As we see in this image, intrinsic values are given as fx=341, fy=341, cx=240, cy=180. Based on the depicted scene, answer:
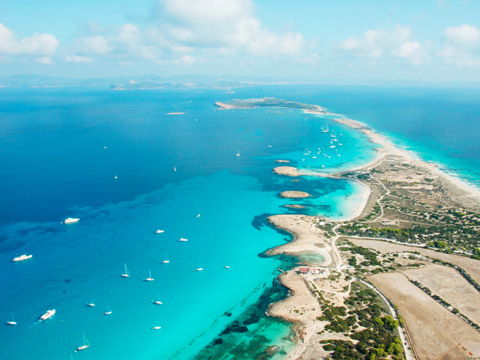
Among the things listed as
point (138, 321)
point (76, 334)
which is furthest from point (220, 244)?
point (76, 334)

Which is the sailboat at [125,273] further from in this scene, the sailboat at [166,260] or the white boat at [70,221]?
the white boat at [70,221]

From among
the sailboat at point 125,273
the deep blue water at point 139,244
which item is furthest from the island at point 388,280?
the sailboat at point 125,273

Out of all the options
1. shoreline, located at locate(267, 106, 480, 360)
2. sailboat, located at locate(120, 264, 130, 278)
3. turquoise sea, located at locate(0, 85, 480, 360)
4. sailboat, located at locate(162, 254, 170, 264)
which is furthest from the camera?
sailboat, located at locate(162, 254, 170, 264)

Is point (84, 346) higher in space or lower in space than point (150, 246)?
lower

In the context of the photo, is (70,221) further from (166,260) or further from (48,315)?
(48,315)

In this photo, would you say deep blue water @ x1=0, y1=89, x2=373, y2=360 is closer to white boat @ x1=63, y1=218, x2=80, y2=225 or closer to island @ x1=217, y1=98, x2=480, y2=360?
white boat @ x1=63, y1=218, x2=80, y2=225

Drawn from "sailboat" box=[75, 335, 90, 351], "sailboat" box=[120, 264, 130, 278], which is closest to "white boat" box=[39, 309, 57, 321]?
"sailboat" box=[75, 335, 90, 351]

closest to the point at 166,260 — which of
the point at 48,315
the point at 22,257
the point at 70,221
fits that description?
the point at 48,315

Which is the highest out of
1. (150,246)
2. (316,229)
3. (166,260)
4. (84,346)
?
(316,229)
